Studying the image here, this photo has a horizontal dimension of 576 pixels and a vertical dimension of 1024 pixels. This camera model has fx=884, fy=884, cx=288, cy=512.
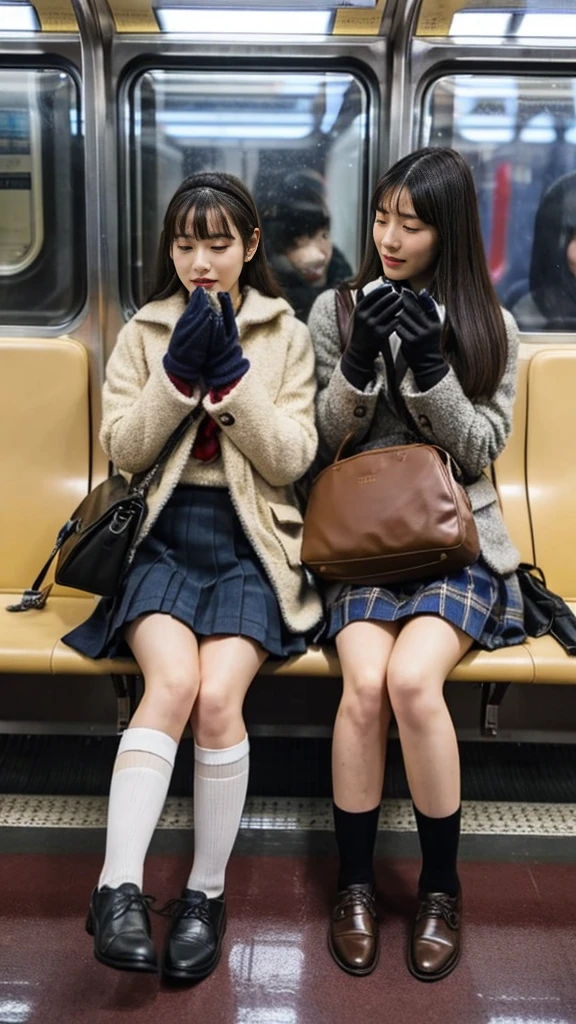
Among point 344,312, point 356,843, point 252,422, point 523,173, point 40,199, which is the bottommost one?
point 356,843

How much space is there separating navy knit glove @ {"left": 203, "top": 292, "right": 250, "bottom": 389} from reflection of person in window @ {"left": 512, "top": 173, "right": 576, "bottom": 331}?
136 centimetres

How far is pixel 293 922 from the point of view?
219 centimetres

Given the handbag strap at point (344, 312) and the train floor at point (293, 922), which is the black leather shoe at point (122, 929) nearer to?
the train floor at point (293, 922)

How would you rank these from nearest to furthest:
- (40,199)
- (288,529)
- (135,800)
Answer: (135,800) < (288,529) < (40,199)

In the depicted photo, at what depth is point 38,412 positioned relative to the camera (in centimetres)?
287

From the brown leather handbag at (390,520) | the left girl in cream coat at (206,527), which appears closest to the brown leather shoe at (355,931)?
the left girl in cream coat at (206,527)

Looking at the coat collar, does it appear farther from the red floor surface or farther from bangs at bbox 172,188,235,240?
the red floor surface

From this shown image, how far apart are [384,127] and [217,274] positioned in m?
1.09

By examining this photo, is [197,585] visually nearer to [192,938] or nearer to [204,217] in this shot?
[192,938]

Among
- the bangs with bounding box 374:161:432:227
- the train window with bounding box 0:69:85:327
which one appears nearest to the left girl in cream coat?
the bangs with bounding box 374:161:432:227

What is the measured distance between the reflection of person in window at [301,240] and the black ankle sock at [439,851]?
181 cm

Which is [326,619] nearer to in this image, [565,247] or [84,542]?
[84,542]

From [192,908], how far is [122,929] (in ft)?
0.97

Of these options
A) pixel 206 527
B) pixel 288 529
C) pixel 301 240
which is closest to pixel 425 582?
pixel 288 529
